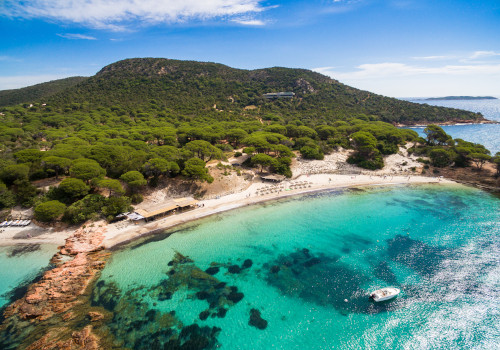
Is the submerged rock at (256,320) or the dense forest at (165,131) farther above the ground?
the dense forest at (165,131)

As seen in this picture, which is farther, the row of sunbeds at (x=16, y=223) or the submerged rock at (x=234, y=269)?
the row of sunbeds at (x=16, y=223)

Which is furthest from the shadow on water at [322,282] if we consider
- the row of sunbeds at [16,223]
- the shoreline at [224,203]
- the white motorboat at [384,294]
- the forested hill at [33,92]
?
the forested hill at [33,92]

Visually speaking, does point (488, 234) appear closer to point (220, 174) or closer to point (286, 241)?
point (286, 241)

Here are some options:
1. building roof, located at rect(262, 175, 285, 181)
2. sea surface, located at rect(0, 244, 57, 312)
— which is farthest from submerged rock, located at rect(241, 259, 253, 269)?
building roof, located at rect(262, 175, 285, 181)

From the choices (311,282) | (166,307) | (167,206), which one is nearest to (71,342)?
(166,307)

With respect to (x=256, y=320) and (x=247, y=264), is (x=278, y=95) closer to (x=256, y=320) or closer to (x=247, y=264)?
(x=247, y=264)

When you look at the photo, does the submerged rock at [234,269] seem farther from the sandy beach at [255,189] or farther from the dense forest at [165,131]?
the dense forest at [165,131]
